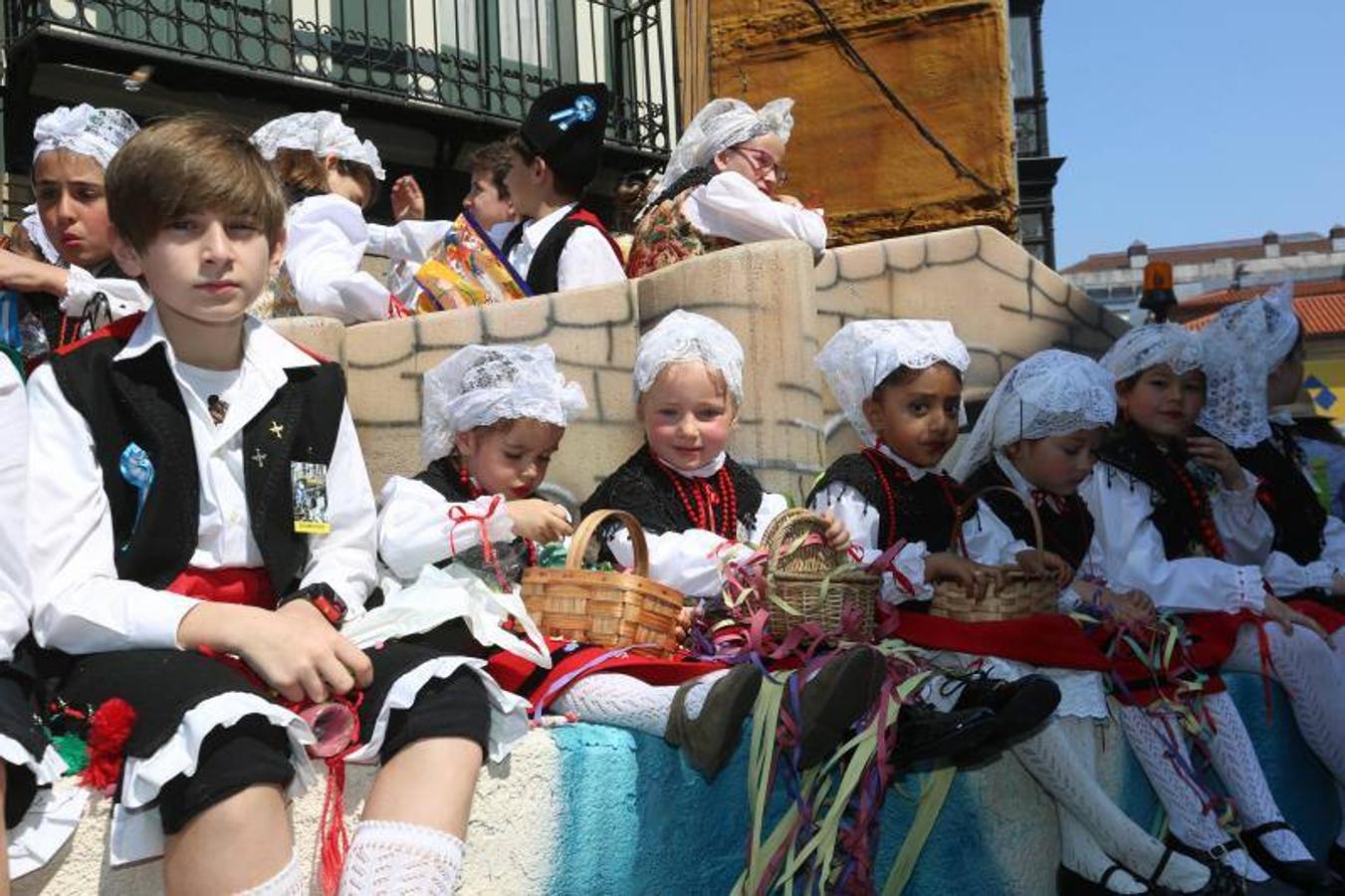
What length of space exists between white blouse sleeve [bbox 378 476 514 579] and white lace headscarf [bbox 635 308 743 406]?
711mm

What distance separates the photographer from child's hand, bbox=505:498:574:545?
3.63 m

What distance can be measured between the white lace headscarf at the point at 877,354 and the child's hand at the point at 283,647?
2125mm

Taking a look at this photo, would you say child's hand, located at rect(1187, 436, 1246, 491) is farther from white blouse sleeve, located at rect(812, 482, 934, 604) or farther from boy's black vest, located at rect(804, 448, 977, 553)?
white blouse sleeve, located at rect(812, 482, 934, 604)

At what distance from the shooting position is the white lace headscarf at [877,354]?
427cm

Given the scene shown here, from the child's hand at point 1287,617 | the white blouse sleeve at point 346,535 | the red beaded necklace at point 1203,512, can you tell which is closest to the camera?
the white blouse sleeve at point 346,535

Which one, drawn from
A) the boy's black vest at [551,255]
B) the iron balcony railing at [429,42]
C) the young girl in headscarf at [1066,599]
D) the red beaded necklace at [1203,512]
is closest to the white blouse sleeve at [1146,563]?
the young girl in headscarf at [1066,599]

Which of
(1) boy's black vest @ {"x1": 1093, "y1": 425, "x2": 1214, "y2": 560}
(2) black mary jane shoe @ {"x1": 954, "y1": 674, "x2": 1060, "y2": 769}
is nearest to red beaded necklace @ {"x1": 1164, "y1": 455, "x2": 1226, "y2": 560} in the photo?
(1) boy's black vest @ {"x1": 1093, "y1": 425, "x2": 1214, "y2": 560}

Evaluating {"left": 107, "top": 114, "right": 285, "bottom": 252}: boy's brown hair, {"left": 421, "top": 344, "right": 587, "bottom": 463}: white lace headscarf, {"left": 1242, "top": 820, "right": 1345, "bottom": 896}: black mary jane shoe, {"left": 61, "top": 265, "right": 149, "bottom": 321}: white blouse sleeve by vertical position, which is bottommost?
{"left": 1242, "top": 820, "right": 1345, "bottom": 896}: black mary jane shoe

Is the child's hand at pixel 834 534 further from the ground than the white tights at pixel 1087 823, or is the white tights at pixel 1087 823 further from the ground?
the child's hand at pixel 834 534

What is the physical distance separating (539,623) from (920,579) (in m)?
1.09

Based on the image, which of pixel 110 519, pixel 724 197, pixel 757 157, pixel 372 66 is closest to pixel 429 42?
pixel 372 66

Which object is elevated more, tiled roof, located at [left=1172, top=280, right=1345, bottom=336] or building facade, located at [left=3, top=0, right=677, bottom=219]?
building facade, located at [left=3, top=0, right=677, bottom=219]

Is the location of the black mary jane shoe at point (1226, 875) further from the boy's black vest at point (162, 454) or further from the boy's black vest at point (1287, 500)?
the boy's black vest at point (162, 454)

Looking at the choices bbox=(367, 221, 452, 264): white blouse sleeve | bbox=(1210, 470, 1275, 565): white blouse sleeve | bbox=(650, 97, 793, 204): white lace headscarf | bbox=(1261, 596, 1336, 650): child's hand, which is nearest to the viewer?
bbox=(1261, 596, 1336, 650): child's hand
